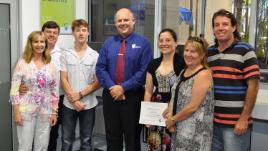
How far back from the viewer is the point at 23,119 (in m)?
2.54

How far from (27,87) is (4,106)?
0.68 meters

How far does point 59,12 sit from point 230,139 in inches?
93.8

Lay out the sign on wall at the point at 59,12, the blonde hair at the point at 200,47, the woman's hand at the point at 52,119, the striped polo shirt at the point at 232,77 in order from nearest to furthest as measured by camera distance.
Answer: the striped polo shirt at the point at 232,77
the blonde hair at the point at 200,47
the woman's hand at the point at 52,119
the sign on wall at the point at 59,12

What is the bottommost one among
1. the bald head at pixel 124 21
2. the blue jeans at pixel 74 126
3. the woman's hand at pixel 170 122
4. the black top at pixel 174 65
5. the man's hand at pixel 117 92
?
the blue jeans at pixel 74 126

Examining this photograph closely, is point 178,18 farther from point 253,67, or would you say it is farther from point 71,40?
point 253,67

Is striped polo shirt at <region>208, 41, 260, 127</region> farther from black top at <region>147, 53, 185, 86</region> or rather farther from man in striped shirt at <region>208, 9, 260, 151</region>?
black top at <region>147, 53, 185, 86</region>

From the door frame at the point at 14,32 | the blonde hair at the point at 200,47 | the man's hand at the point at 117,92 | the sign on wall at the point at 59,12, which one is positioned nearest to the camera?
the blonde hair at the point at 200,47

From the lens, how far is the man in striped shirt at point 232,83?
1966mm

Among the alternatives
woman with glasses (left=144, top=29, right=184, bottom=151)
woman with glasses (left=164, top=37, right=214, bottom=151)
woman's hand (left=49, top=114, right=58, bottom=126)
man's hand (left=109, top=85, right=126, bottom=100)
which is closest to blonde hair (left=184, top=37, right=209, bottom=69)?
woman with glasses (left=164, top=37, right=214, bottom=151)

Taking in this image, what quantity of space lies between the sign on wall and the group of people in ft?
1.99

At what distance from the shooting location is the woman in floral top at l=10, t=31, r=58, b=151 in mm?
2514

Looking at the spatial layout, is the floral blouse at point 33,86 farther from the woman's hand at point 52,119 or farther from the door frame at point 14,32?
the door frame at point 14,32

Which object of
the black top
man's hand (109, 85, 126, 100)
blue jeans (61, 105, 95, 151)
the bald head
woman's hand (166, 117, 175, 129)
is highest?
the bald head

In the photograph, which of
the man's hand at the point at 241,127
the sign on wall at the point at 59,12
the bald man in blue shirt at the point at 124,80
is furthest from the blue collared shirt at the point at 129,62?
the sign on wall at the point at 59,12
